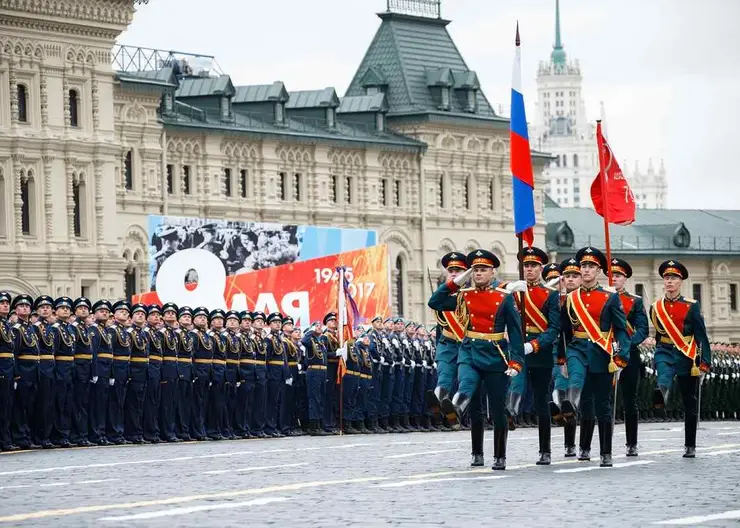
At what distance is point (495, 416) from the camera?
1731cm

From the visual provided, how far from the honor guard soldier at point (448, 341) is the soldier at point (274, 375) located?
9.14 meters

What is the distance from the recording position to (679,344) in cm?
1984

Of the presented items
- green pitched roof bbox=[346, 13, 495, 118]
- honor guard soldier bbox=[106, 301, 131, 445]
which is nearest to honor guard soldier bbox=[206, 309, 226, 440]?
honor guard soldier bbox=[106, 301, 131, 445]

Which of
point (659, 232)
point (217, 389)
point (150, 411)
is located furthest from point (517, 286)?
point (659, 232)

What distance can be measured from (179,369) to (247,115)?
42.3 m

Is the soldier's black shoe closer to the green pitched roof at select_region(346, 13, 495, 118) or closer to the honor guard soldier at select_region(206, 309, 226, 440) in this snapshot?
the honor guard soldier at select_region(206, 309, 226, 440)

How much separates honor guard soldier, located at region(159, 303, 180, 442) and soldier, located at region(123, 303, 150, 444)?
1.47 ft

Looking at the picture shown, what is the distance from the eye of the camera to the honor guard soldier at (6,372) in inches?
894

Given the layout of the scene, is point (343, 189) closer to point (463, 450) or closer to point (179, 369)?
point (179, 369)

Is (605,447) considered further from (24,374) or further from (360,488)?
(24,374)

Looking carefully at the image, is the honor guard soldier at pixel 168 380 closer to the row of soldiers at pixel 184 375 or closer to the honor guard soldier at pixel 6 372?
the row of soldiers at pixel 184 375

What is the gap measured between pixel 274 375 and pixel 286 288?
42.6 ft

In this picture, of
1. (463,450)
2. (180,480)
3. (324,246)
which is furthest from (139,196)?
(180,480)

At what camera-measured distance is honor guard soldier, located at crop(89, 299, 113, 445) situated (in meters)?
24.5
